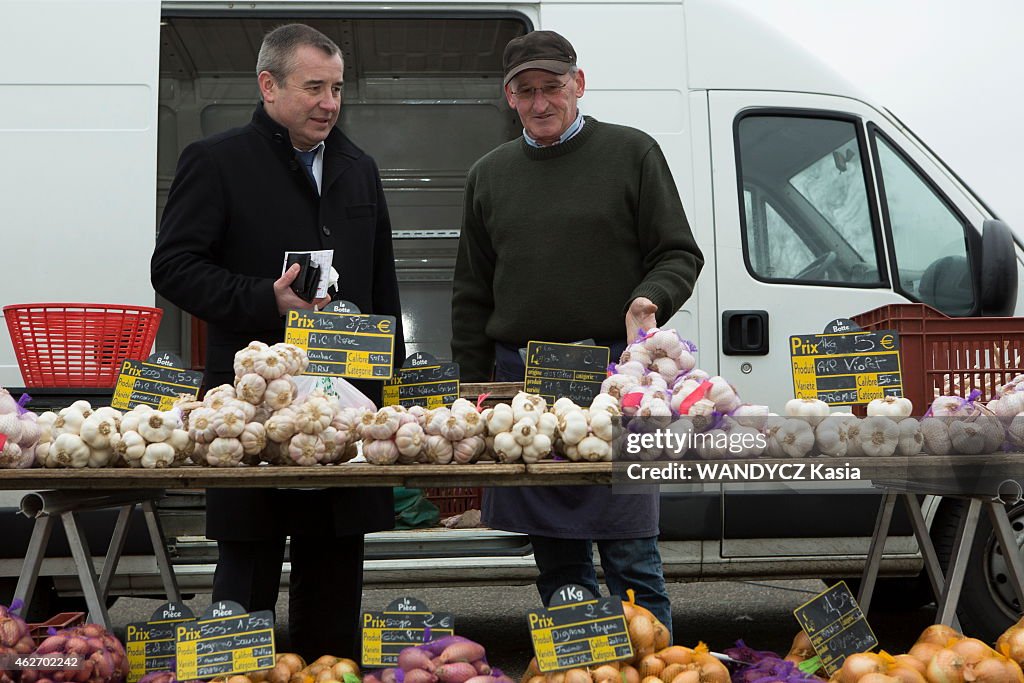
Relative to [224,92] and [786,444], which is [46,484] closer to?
[786,444]

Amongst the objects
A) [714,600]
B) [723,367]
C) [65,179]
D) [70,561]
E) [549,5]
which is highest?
[549,5]

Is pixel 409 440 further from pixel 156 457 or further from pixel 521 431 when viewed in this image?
pixel 156 457

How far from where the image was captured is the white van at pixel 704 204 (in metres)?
4.24

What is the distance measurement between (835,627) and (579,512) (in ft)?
2.11

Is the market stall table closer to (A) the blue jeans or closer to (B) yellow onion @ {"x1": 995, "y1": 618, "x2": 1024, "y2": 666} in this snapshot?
(B) yellow onion @ {"x1": 995, "y1": 618, "x2": 1024, "y2": 666}

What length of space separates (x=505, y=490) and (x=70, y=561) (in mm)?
2162

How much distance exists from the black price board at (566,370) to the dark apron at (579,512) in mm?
263

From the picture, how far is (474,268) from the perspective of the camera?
313 cm

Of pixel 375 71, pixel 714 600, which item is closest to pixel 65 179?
pixel 375 71

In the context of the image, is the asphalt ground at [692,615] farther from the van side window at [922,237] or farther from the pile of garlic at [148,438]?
the pile of garlic at [148,438]

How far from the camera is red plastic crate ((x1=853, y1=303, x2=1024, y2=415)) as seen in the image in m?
2.91

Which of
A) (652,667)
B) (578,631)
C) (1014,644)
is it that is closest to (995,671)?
(1014,644)

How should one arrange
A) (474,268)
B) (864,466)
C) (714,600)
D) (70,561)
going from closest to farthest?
(864,466) < (474,268) < (70,561) < (714,600)

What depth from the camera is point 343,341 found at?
235 centimetres
